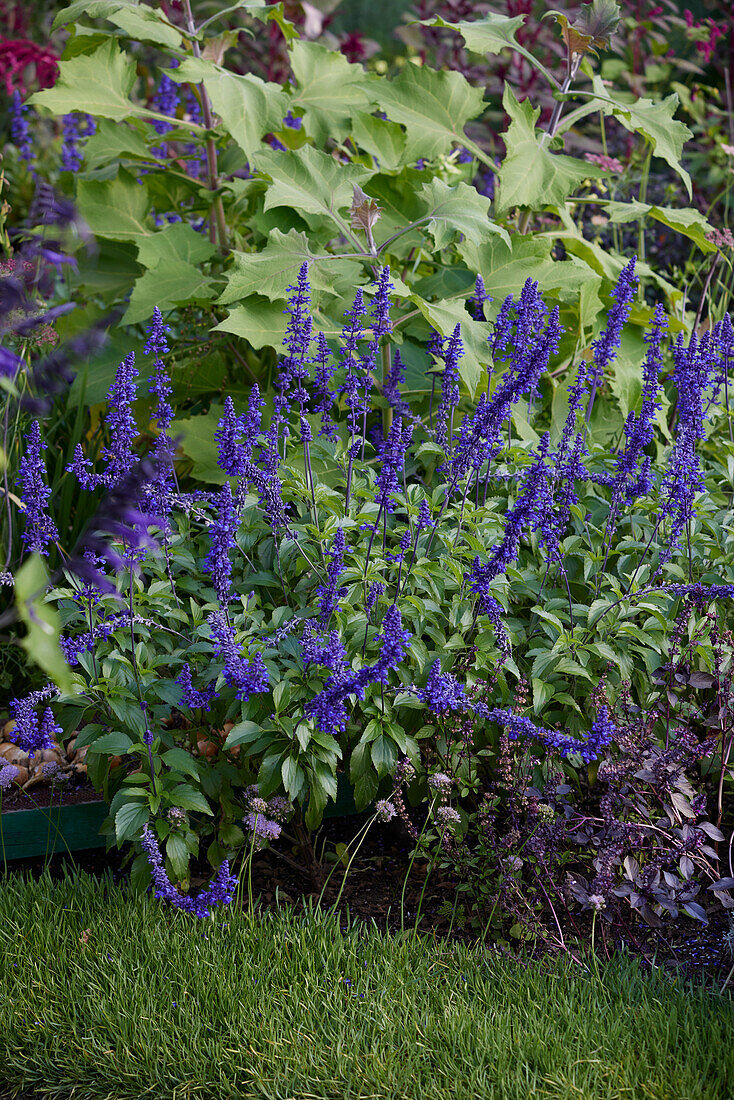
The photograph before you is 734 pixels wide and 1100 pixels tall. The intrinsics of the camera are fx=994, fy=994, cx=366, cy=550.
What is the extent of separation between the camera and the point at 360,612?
8.04 ft

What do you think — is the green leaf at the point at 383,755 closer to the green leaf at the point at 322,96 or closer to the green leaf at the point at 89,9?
the green leaf at the point at 322,96

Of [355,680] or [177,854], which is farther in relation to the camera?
[177,854]

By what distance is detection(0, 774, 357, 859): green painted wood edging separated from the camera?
8.59ft

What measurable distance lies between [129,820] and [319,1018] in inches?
23.1

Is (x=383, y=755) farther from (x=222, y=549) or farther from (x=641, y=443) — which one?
(x=641, y=443)

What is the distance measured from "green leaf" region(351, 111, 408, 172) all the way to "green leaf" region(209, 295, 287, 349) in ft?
2.45

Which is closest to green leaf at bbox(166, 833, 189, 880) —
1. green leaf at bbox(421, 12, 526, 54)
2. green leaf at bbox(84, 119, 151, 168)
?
green leaf at bbox(84, 119, 151, 168)

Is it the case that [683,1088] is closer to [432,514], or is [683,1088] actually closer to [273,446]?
[432,514]

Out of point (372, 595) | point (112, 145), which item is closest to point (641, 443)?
point (372, 595)

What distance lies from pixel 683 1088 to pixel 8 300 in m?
1.80

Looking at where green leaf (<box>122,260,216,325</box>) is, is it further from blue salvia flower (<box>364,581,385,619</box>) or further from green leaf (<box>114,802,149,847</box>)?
green leaf (<box>114,802,149,847</box>)

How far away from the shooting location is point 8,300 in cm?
147

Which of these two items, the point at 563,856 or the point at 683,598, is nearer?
the point at 563,856

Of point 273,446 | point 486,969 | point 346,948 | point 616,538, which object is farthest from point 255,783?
point 616,538
